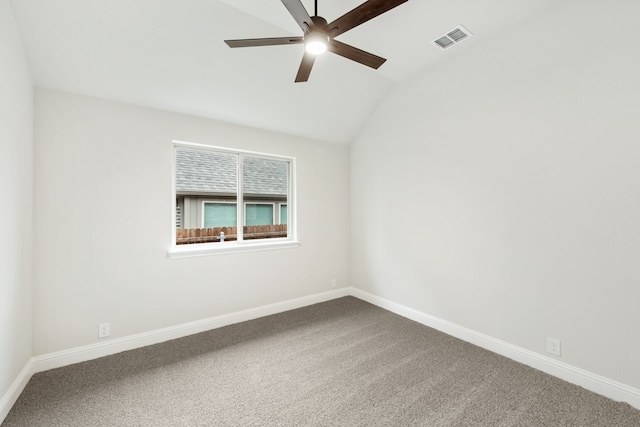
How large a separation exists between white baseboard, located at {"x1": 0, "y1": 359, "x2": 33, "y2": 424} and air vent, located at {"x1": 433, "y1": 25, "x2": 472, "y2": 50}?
14.1 ft

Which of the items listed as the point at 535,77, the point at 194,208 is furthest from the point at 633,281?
the point at 194,208

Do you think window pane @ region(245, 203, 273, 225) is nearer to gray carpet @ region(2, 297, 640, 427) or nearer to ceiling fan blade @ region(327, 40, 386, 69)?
gray carpet @ region(2, 297, 640, 427)

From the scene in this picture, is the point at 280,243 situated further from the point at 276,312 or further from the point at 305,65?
the point at 305,65

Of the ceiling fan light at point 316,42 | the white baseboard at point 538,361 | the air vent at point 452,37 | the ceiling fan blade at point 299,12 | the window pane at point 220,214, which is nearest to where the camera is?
the ceiling fan blade at point 299,12

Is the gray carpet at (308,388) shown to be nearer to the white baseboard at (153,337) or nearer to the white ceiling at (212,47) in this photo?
the white baseboard at (153,337)

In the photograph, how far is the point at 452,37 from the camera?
249 centimetres

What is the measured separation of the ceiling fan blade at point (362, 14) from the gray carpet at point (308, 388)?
2457 mm

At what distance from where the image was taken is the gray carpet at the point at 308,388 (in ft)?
5.65

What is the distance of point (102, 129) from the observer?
2455 mm

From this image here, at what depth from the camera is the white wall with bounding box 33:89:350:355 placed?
7.39 feet

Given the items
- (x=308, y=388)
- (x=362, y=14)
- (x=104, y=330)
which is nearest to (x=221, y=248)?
(x=104, y=330)

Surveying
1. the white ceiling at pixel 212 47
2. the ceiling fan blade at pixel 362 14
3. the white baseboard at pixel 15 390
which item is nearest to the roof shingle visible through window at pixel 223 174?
the white ceiling at pixel 212 47

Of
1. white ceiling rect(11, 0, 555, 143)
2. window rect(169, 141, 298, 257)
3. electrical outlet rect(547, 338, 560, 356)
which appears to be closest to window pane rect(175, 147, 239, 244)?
window rect(169, 141, 298, 257)

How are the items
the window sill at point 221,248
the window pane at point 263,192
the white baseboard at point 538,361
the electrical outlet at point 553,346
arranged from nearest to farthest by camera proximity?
the white baseboard at point 538,361 → the electrical outlet at point 553,346 → the window sill at point 221,248 → the window pane at point 263,192
